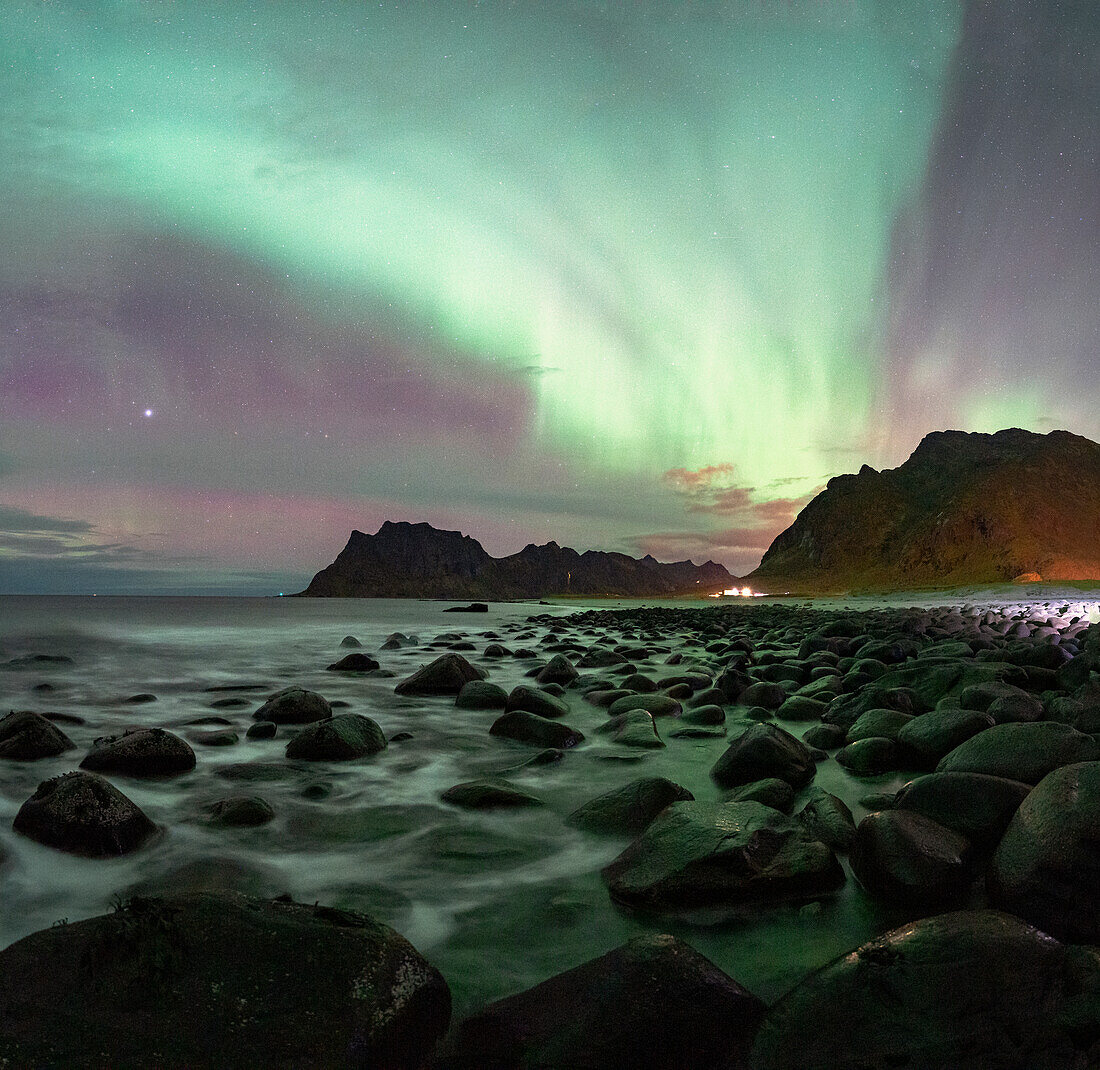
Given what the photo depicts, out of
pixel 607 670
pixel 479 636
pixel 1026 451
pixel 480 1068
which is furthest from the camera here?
pixel 1026 451

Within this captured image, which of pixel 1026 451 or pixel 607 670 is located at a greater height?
pixel 1026 451

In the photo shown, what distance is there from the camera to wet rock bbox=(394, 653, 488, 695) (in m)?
7.84

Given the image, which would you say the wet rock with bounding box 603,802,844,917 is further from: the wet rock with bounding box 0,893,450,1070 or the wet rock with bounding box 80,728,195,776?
the wet rock with bounding box 80,728,195,776

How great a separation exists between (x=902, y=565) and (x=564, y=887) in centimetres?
10095

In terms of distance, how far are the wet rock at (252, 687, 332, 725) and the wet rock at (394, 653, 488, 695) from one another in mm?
1721

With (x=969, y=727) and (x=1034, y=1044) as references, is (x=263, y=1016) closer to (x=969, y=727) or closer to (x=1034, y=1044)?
(x=1034, y=1044)

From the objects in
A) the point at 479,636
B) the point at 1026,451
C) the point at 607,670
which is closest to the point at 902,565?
the point at 1026,451

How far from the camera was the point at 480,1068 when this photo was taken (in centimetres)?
164

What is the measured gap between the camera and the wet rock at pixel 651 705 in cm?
600

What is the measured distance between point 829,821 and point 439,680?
5.65 meters

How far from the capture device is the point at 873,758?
409 cm

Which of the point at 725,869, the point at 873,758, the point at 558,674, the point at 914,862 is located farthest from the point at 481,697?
the point at 914,862

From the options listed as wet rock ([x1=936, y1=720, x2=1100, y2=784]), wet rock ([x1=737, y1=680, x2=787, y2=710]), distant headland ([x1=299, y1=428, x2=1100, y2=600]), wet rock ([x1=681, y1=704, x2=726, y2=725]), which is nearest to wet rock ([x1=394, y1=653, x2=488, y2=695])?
wet rock ([x1=681, y1=704, x2=726, y2=725])

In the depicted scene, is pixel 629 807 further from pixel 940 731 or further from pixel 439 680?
pixel 439 680
